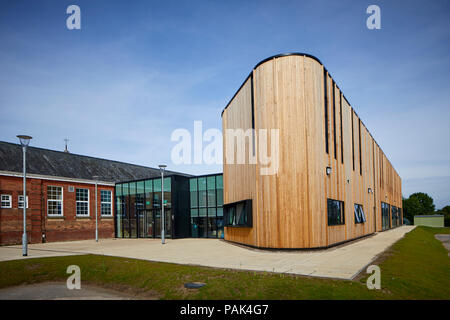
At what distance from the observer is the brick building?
27531 millimetres

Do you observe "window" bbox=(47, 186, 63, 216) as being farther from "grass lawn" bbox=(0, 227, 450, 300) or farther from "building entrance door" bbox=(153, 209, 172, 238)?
"grass lawn" bbox=(0, 227, 450, 300)

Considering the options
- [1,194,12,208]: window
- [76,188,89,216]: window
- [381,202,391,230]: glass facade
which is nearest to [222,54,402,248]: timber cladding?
[76,188,89,216]: window

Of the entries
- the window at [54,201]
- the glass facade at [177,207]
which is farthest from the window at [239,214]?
the window at [54,201]

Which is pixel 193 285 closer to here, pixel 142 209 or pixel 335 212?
pixel 335 212

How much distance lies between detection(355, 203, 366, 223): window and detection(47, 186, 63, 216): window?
27261mm

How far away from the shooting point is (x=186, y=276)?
10.9m

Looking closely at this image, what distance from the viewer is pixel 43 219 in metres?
29.8

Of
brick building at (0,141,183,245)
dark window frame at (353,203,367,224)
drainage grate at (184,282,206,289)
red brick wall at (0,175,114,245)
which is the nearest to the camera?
drainage grate at (184,282,206,289)

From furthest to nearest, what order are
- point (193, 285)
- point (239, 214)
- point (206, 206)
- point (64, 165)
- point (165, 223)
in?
point (64, 165) < point (206, 206) < point (165, 223) < point (239, 214) < point (193, 285)

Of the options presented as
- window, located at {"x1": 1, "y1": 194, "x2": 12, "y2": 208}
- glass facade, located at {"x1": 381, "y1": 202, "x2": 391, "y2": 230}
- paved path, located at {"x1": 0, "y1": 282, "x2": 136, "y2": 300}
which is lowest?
glass facade, located at {"x1": 381, "y1": 202, "x2": 391, "y2": 230}

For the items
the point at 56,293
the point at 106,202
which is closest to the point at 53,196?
the point at 106,202

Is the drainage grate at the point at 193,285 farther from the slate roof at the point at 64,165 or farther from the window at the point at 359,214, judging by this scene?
the slate roof at the point at 64,165

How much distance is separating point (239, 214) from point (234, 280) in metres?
11.8

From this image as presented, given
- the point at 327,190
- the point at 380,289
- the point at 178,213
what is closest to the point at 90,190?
the point at 178,213
